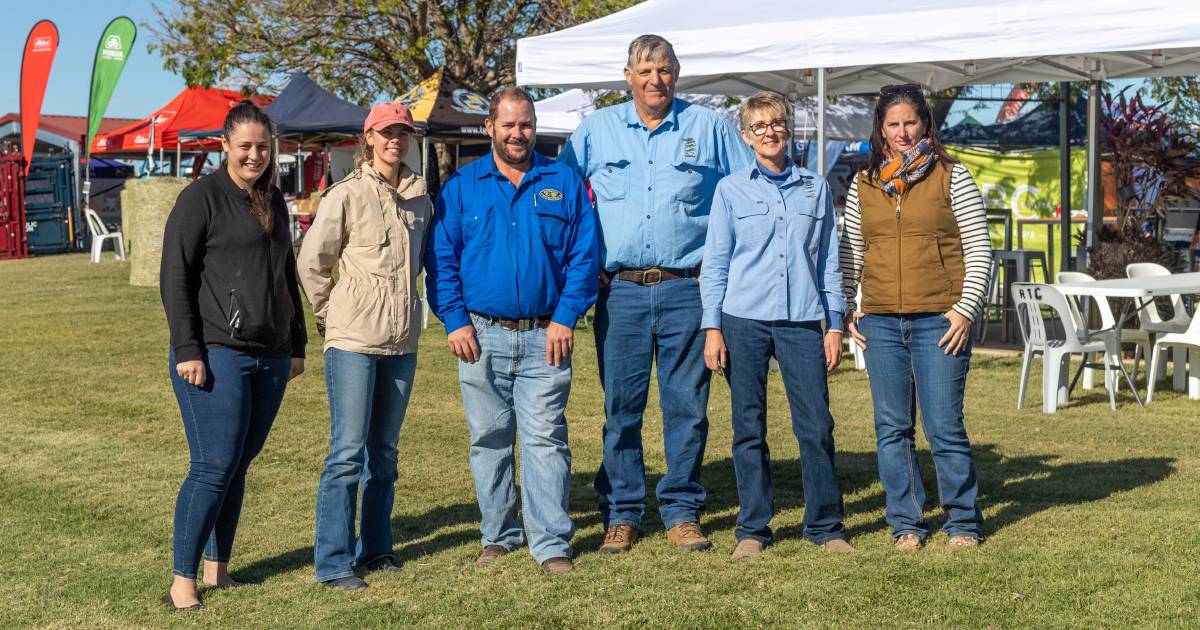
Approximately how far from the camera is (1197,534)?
17.3ft

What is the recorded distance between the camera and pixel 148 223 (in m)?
17.9

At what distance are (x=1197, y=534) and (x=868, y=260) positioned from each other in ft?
5.65

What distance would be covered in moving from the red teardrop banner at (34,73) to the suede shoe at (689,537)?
2528 cm

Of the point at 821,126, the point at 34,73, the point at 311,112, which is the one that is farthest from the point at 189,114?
the point at 821,126

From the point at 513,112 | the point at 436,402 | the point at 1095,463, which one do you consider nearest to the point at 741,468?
the point at 513,112

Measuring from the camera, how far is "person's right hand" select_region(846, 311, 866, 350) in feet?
16.9

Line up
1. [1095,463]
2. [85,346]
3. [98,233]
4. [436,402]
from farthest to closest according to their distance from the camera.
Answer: [98,233], [85,346], [436,402], [1095,463]

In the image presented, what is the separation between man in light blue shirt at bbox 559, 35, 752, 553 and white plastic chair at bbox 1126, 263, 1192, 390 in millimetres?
5096

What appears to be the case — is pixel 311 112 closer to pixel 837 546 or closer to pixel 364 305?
pixel 364 305

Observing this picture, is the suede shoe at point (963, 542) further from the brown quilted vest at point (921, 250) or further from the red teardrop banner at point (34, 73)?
the red teardrop banner at point (34, 73)

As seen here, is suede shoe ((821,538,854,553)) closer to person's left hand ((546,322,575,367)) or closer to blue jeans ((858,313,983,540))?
blue jeans ((858,313,983,540))

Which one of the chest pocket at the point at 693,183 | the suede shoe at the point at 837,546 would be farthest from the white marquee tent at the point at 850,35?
the suede shoe at the point at 837,546

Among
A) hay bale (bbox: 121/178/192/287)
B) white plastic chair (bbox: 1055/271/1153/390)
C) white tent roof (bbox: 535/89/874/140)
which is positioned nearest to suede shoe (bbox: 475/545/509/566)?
white plastic chair (bbox: 1055/271/1153/390)

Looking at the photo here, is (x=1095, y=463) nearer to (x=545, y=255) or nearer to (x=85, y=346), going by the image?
(x=545, y=255)
